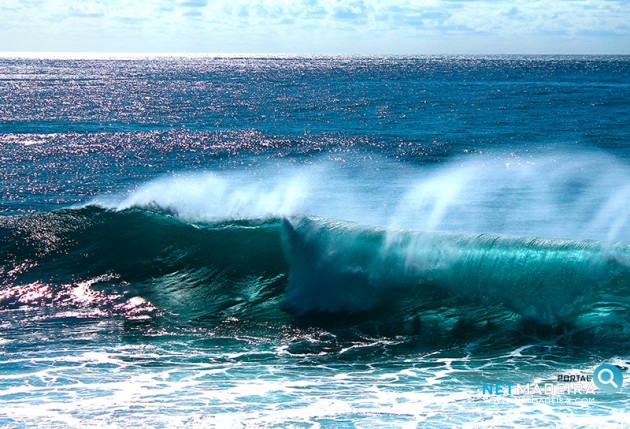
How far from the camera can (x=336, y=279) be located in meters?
15.3

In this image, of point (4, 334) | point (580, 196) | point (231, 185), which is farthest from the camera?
point (231, 185)

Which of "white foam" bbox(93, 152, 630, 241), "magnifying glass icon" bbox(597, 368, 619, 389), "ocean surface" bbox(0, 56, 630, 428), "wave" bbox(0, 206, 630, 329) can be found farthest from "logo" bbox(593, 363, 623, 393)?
"white foam" bbox(93, 152, 630, 241)

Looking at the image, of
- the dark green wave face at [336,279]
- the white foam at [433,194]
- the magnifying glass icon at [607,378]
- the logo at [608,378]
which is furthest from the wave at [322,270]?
the magnifying glass icon at [607,378]

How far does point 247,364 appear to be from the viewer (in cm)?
1154

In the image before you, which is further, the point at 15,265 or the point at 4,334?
the point at 15,265

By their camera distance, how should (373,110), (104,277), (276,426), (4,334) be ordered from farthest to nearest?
(373,110)
(104,277)
(4,334)
(276,426)

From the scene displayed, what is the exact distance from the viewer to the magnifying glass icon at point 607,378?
34.7 ft

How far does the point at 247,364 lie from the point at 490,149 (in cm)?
3086

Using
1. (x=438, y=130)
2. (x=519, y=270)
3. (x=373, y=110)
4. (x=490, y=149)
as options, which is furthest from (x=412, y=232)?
(x=373, y=110)

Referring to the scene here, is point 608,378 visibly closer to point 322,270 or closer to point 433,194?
point 322,270

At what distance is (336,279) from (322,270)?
49cm

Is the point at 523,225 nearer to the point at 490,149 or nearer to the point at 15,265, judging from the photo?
the point at 15,265

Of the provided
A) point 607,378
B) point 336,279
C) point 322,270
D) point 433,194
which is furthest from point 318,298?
point 433,194

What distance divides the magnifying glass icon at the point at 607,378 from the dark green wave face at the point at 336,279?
1489 mm
